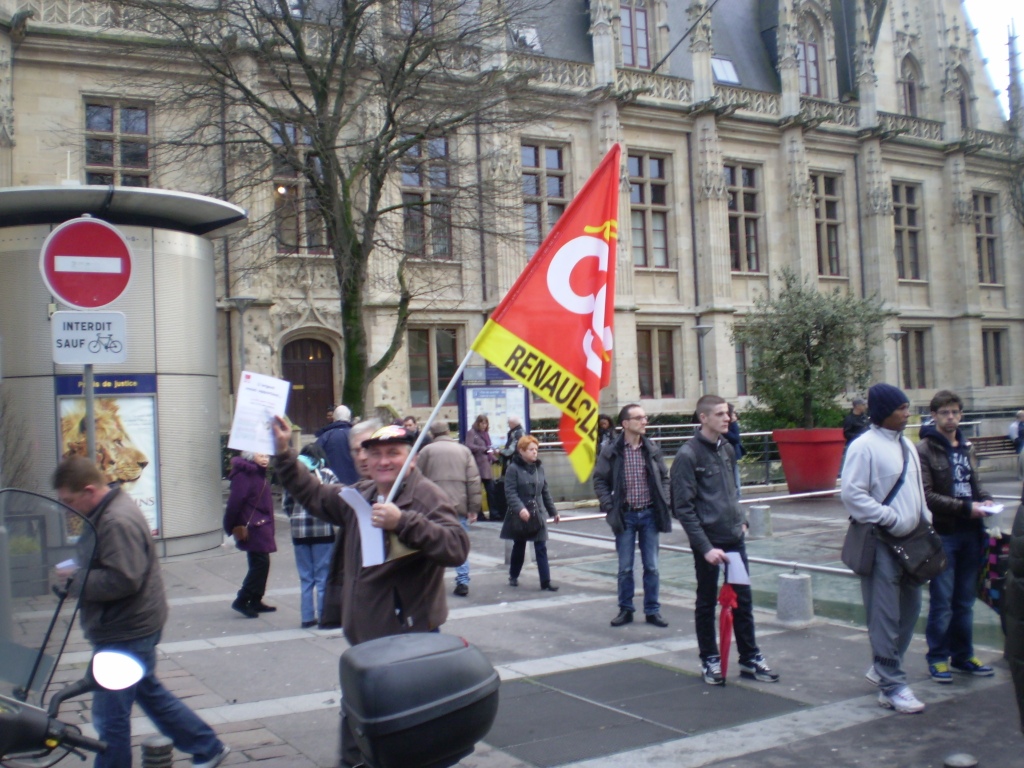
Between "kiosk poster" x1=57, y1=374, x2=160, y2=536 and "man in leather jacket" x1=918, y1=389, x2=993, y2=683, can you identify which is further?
"kiosk poster" x1=57, y1=374, x2=160, y2=536

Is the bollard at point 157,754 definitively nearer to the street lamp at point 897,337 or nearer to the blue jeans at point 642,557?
the blue jeans at point 642,557

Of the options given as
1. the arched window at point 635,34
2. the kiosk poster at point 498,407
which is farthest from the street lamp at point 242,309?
the arched window at point 635,34

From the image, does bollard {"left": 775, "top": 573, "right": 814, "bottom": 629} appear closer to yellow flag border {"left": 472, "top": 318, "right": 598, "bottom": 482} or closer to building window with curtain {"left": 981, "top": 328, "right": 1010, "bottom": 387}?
yellow flag border {"left": 472, "top": 318, "right": 598, "bottom": 482}

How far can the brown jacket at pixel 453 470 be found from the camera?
9.46 m

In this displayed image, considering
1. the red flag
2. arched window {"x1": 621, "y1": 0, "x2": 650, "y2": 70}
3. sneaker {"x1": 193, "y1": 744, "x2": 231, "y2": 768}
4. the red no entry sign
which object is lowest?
sneaker {"x1": 193, "y1": 744, "x2": 231, "y2": 768}

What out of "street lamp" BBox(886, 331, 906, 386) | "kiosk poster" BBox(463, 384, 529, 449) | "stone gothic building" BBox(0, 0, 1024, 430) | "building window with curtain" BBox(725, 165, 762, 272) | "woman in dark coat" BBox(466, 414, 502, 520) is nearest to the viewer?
"woman in dark coat" BBox(466, 414, 502, 520)

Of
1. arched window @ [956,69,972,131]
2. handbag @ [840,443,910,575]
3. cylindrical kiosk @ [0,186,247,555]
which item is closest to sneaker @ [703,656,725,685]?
handbag @ [840,443,910,575]

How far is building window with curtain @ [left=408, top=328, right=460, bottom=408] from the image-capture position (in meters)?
26.0

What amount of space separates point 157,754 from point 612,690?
285 cm

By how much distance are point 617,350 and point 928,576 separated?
866 inches

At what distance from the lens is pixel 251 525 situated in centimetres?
903

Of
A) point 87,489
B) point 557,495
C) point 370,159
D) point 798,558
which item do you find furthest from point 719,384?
point 87,489

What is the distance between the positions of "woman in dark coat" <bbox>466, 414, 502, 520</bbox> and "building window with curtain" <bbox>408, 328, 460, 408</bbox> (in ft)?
31.2

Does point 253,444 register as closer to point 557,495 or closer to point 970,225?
point 557,495
